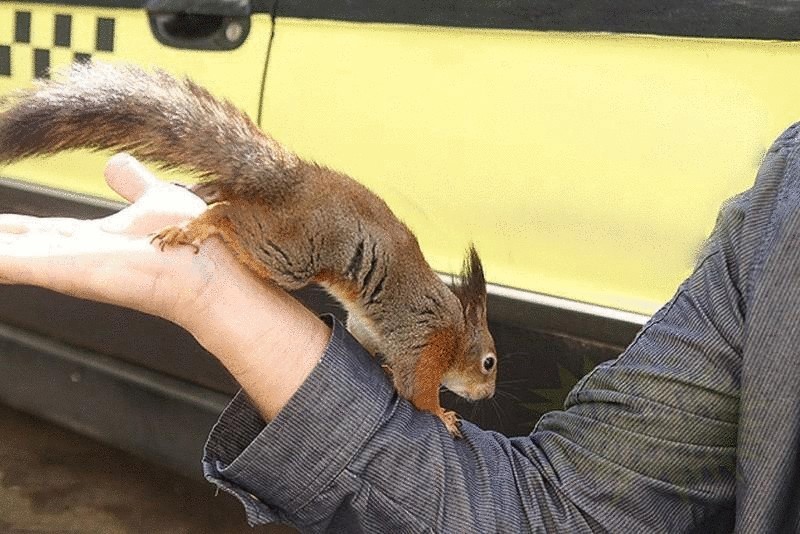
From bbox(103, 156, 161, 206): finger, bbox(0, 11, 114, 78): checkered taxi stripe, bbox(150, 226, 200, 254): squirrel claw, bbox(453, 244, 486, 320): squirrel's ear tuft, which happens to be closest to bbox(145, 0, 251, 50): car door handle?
bbox(0, 11, 114, 78): checkered taxi stripe

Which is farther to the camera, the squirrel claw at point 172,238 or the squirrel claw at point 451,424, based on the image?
the squirrel claw at point 451,424

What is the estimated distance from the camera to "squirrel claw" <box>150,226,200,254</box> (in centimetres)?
108

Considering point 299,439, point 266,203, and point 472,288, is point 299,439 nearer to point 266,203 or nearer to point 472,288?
point 266,203

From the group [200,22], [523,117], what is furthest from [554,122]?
[200,22]

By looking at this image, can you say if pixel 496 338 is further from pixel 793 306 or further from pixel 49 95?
pixel 49 95

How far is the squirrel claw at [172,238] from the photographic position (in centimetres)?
108

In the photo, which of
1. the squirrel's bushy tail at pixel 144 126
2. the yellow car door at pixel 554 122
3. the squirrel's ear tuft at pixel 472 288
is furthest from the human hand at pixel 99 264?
the yellow car door at pixel 554 122

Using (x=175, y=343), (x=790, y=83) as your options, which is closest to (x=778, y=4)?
Answer: (x=790, y=83)

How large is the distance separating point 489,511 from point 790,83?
0.76 m

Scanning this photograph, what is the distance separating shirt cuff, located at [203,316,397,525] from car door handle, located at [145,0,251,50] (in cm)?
92

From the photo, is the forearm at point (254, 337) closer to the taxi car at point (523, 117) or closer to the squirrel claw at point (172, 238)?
the squirrel claw at point (172, 238)

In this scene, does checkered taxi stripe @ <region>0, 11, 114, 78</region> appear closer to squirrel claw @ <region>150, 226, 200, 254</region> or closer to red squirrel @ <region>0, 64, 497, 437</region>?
red squirrel @ <region>0, 64, 497, 437</region>

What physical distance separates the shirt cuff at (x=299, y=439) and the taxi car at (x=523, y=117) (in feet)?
1.55

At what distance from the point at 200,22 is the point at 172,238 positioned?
34.9 inches
